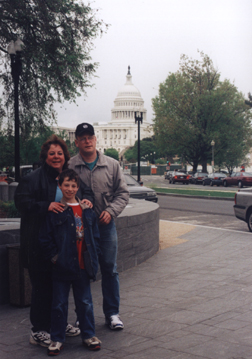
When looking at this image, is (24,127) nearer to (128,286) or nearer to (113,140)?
(128,286)

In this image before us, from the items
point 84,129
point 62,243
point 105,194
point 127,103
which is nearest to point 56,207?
point 62,243

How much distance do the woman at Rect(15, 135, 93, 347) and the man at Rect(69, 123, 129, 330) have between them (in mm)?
163

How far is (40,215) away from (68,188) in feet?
1.12

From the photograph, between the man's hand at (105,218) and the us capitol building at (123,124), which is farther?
the us capitol building at (123,124)

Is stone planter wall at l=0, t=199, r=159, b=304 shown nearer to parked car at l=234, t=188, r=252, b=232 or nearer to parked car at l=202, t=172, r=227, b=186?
parked car at l=234, t=188, r=252, b=232

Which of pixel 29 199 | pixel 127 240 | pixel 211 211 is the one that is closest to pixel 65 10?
pixel 211 211

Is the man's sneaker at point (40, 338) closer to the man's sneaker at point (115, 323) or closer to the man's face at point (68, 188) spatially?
→ the man's sneaker at point (115, 323)

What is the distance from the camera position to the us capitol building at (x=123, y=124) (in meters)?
182

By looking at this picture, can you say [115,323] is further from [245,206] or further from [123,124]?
[123,124]

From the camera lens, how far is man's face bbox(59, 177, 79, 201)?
13.5 feet

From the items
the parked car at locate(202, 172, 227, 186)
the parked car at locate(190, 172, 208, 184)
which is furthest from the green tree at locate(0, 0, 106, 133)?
the parked car at locate(190, 172, 208, 184)

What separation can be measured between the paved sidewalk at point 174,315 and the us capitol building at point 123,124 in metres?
169

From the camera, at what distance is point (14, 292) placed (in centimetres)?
546

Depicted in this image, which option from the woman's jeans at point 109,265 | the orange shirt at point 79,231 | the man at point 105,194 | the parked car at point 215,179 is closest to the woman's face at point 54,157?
the man at point 105,194
